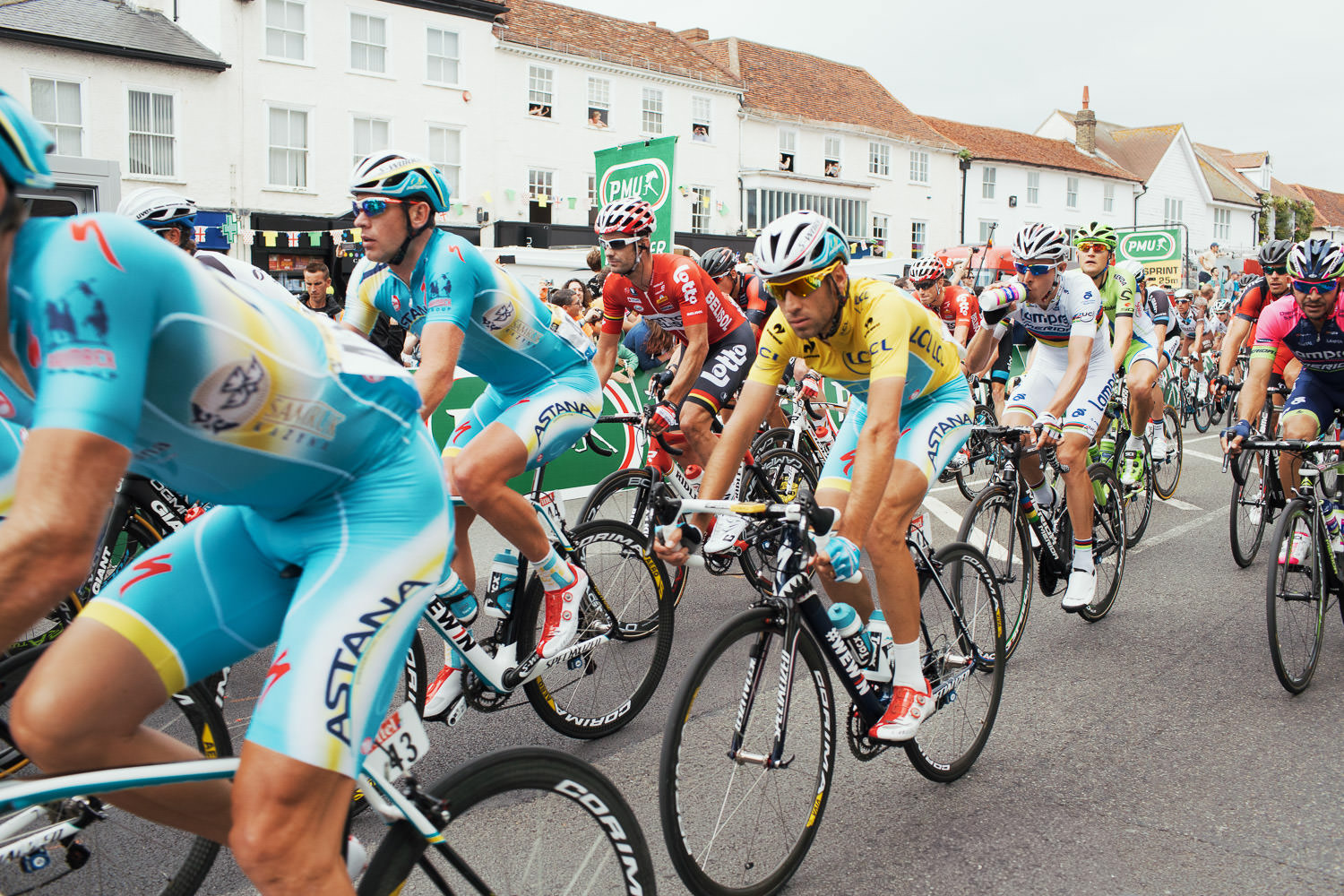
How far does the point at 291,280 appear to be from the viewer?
25938 millimetres

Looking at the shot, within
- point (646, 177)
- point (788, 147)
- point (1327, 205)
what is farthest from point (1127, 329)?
point (1327, 205)

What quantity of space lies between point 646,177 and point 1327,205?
310 ft

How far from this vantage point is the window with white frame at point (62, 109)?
23.6m

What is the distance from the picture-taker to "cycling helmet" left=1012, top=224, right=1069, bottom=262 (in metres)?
6.35

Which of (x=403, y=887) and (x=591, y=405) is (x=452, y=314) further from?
(x=403, y=887)

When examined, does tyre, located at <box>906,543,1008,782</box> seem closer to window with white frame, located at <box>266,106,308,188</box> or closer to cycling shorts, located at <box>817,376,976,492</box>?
cycling shorts, located at <box>817,376,976,492</box>

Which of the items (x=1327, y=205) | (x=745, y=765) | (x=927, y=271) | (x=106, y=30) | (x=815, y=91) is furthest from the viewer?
(x=1327, y=205)

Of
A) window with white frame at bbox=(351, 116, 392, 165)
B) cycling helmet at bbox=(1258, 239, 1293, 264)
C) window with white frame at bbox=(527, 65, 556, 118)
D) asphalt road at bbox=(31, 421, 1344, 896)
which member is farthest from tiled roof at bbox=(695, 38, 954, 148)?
asphalt road at bbox=(31, 421, 1344, 896)

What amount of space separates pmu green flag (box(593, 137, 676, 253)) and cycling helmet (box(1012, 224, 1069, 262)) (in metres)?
6.80

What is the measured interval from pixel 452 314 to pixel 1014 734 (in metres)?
2.92

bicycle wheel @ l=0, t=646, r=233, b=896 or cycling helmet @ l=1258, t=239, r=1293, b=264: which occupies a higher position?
cycling helmet @ l=1258, t=239, r=1293, b=264

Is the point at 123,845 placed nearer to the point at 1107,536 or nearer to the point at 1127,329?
the point at 1107,536

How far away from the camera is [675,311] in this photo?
698 centimetres

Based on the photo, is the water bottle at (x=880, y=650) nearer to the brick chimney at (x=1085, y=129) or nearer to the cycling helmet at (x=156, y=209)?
the cycling helmet at (x=156, y=209)
